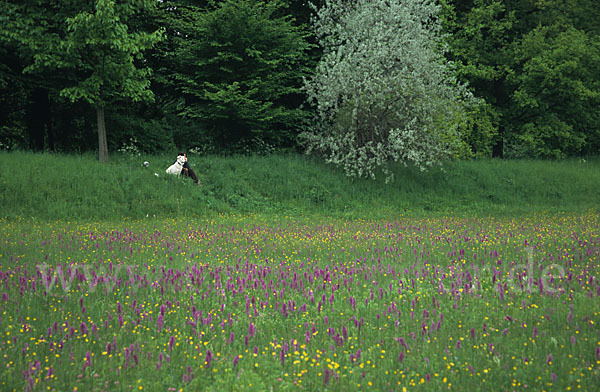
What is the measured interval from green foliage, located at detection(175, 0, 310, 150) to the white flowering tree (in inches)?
121

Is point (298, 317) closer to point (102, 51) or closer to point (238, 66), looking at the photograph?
point (102, 51)

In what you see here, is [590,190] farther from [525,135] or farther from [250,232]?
[250,232]

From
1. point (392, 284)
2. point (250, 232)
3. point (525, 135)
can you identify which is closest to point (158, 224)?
point (250, 232)

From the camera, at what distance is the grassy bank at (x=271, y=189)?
18.0 m

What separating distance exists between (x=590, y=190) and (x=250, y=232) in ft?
78.6

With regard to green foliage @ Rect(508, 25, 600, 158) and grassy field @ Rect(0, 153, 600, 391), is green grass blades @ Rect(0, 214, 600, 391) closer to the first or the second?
grassy field @ Rect(0, 153, 600, 391)

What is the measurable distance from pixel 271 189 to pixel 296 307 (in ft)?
53.3

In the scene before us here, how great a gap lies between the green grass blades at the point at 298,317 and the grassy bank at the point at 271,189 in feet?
24.5

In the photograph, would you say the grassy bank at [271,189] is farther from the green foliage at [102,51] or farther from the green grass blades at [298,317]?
the green grass blades at [298,317]

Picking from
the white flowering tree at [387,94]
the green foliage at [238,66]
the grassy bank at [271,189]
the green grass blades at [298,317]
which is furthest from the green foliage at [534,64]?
the green grass blades at [298,317]

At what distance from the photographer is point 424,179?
87.6 ft

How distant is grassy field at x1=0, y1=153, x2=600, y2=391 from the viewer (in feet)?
15.4

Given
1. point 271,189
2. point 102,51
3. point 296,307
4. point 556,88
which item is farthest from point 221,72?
point 556,88

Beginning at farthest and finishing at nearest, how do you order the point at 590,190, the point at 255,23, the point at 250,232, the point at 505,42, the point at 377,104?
the point at 505,42
the point at 590,190
the point at 255,23
the point at 377,104
the point at 250,232
